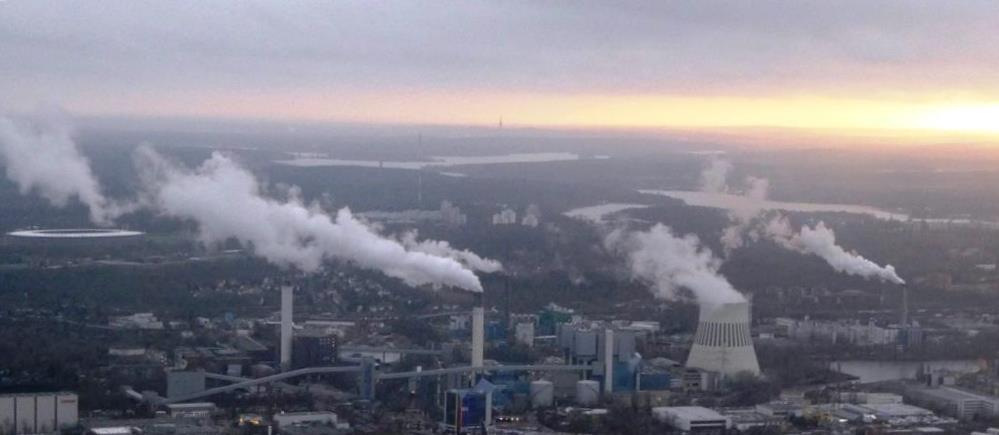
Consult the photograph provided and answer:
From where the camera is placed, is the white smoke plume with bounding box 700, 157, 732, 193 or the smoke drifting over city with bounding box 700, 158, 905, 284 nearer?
the smoke drifting over city with bounding box 700, 158, 905, 284

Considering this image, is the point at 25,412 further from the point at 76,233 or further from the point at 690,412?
the point at 76,233

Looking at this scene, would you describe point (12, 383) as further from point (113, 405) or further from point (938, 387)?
point (938, 387)

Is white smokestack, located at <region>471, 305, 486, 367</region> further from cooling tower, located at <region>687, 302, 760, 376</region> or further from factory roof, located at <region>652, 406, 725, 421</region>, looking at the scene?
cooling tower, located at <region>687, 302, 760, 376</region>

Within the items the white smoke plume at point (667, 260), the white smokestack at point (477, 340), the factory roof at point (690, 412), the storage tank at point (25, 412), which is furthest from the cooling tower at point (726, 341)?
the storage tank at point (25, 412)

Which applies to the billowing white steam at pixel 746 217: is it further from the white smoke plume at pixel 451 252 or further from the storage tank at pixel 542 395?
the storage tank at pixel 542 395

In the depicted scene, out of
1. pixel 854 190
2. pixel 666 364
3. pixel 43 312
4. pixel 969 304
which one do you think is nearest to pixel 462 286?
pixel 666 364

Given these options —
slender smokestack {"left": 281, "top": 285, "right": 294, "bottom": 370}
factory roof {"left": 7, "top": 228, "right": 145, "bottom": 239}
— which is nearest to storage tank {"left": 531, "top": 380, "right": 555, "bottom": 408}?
slender smokestack {"left": 281, "top": 285, "right": 294, "bottom": 370}
